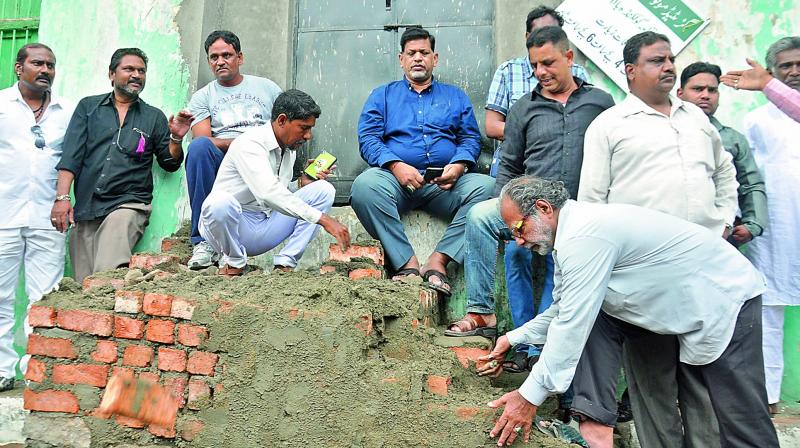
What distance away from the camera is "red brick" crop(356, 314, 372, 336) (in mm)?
3480

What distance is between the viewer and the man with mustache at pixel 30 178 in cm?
502

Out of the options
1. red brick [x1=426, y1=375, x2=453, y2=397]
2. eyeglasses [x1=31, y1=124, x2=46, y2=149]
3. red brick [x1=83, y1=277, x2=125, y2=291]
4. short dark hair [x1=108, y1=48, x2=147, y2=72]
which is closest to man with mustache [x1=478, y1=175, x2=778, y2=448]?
red brick [x1=426, y1=375, x2=453, y2=397]

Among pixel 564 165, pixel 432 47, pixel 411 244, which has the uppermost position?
pixel 432 47

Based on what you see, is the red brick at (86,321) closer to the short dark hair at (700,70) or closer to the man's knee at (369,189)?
the man's knee at (369,189)

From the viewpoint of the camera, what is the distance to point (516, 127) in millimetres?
4266

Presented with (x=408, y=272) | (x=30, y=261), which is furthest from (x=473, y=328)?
(x=30, y=261)

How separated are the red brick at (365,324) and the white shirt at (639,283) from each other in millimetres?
793

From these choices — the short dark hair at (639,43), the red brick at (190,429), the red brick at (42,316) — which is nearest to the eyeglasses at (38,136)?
the red brick at (42,316)

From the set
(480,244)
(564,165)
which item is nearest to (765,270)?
(564,165)

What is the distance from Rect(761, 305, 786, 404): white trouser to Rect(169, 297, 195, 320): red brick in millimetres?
3099

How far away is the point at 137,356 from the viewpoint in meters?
3.71

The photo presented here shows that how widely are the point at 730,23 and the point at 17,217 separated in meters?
4.92

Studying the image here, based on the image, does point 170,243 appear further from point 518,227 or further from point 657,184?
point 657,184

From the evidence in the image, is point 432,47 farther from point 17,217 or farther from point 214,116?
point 17,217
